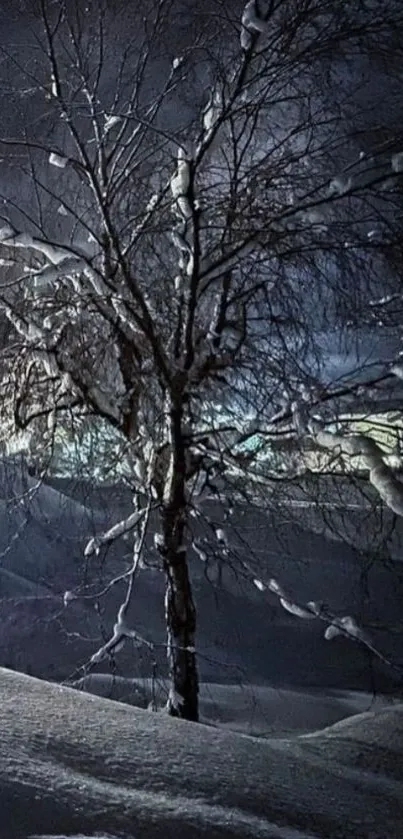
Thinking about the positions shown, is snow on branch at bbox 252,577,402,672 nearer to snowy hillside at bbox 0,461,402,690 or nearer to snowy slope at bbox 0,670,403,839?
snowy hillside at bbox 0,461,402,690

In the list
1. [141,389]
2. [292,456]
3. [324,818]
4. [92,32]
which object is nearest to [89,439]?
[141,389]

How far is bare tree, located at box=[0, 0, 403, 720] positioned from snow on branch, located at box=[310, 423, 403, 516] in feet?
0.07

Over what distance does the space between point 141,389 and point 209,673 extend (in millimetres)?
2722

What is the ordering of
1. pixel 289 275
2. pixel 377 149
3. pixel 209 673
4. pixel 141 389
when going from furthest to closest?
pixel 209 673 → pixel 141 389 → pixel 289 275 → pixel 377 149

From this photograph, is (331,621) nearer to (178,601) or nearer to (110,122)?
(178,601)

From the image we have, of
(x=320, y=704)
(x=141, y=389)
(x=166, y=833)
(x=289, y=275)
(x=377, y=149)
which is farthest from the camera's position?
(x=320, y=704)

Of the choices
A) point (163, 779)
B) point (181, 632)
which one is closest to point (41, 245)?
point (181, 632)

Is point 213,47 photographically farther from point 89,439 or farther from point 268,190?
point 89,439

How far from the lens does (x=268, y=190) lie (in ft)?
11.4

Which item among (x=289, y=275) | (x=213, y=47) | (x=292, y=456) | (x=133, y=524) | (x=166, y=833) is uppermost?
(x=213, y=47)

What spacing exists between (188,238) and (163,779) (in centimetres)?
217

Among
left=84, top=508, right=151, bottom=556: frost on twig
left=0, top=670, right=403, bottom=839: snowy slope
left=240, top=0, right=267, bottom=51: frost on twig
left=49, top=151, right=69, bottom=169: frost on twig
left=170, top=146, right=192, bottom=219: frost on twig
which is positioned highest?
left=240, top=0, right=267, bottom=51: frost on twig

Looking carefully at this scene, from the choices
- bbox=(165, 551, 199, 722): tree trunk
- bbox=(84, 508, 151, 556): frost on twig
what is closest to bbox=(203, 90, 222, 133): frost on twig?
bbox=(84, 508, 151, 556): frost on twig

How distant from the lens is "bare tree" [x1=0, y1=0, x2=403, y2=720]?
132 inches
